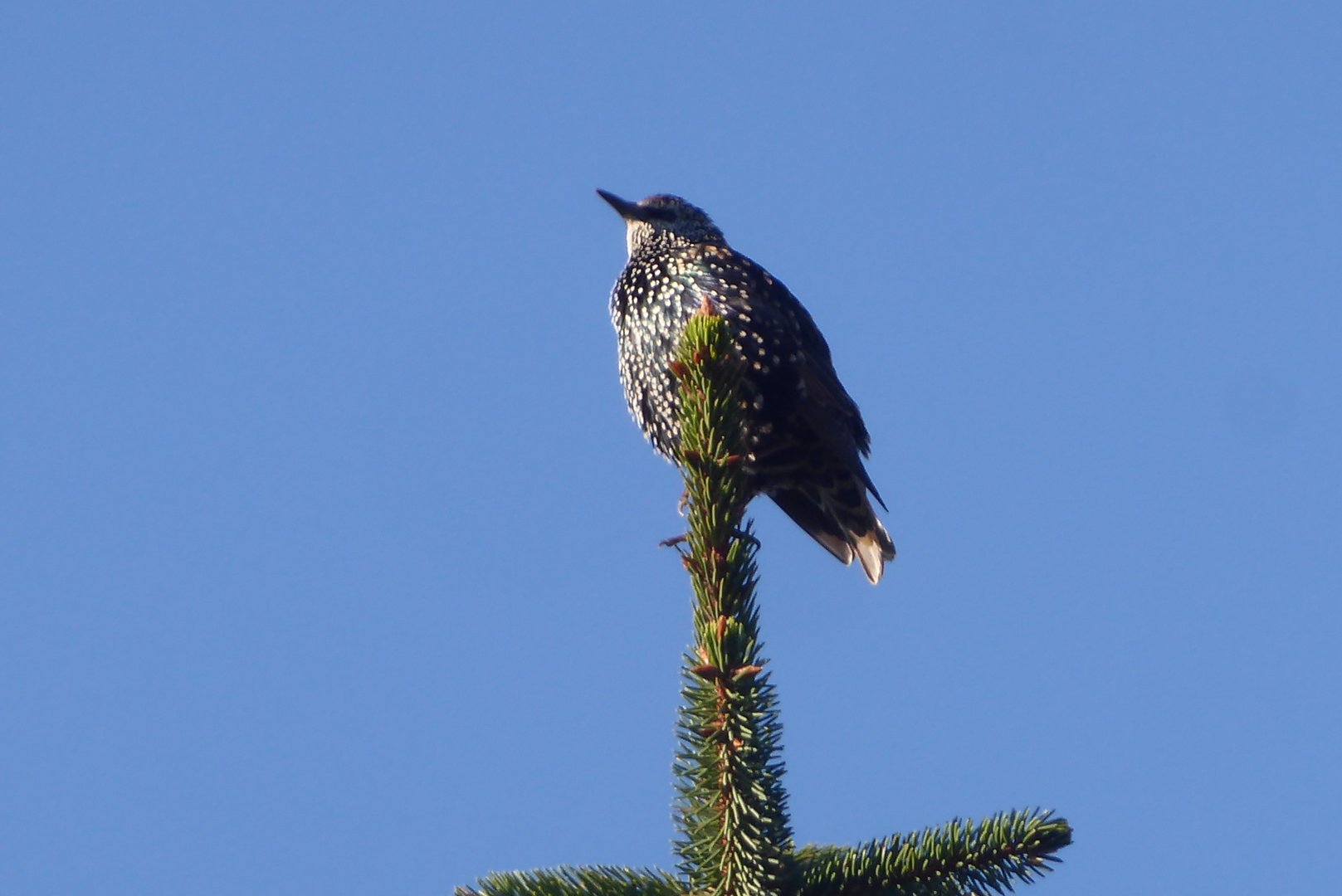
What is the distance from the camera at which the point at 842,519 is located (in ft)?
18.5

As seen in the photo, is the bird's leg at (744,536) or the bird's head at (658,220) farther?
the bird's head at (658,220)

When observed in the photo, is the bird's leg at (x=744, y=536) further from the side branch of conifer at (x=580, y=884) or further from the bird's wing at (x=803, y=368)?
the bird's wing at (x=803, y=368)

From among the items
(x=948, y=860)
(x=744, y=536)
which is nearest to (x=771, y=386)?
(x=744, y=536)

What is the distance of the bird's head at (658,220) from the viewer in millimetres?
6367

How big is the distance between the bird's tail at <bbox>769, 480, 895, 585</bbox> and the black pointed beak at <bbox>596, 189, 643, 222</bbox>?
61.4 inches

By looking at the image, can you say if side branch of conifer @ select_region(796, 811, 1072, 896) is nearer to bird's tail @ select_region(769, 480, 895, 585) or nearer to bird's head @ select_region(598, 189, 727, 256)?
bird's tail @ select_region(769, 480, 895, 585)

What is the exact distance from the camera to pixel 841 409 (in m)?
5.40

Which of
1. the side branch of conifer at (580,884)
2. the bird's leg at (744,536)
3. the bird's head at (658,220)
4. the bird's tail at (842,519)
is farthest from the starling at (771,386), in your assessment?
the side branch of conifer at (580,884)

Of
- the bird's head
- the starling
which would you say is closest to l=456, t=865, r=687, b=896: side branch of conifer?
the starling

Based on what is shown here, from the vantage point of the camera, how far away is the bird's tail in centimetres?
552

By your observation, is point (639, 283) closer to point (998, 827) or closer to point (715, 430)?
point (715, 430)

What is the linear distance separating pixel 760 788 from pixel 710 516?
0.57 m

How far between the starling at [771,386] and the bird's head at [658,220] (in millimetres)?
568

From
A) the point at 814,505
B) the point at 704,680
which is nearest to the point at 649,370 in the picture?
the point at 814,505
